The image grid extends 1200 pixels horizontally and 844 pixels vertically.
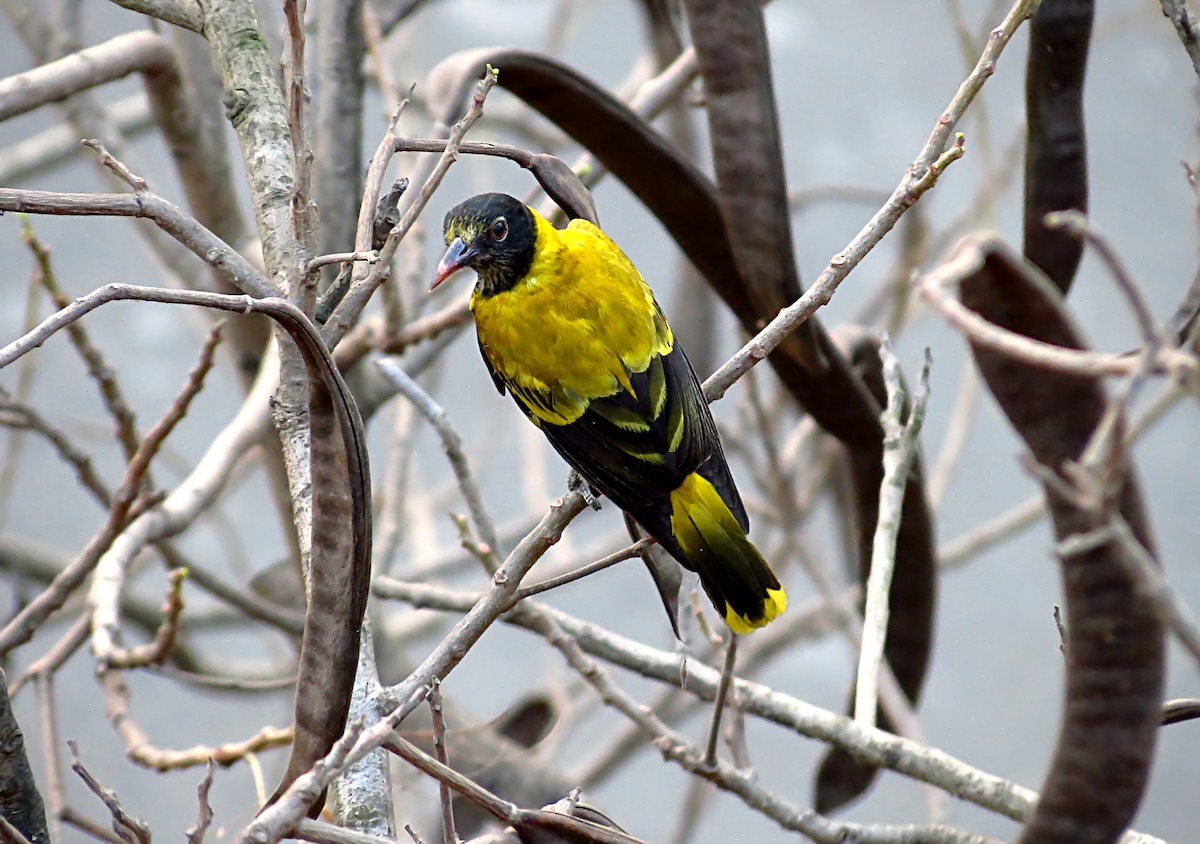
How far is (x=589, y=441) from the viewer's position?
48.6 inches

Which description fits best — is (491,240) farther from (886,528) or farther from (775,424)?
(775,424)

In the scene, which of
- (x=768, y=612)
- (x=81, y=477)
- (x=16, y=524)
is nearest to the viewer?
(x=768, y=612)

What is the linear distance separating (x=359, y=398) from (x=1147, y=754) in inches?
40.3

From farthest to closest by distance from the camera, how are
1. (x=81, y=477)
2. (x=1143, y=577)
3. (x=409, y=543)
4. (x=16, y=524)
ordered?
(x=409, y=543)
(x=16, y=524)
(x=81, y=477)
(x=1143, y=577)

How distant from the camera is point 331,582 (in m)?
0.64

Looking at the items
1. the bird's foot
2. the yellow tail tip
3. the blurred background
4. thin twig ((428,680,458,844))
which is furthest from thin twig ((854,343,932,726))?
the blurred background

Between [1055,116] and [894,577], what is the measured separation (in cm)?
51

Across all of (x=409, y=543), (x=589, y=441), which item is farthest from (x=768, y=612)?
(x=409, y=543)

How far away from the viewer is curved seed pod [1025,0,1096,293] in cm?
94

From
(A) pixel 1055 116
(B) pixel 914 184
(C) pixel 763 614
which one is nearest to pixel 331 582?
(B) pixel 914 184

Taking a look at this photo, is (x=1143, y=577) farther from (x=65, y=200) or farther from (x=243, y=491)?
(x=243, y=491)

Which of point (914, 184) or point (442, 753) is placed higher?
point (914, 184)

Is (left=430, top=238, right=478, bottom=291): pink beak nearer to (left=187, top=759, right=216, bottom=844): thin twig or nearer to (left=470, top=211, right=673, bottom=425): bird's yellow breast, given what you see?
(left=470, top=211, right=673, bottom=425): bird's yellow breast

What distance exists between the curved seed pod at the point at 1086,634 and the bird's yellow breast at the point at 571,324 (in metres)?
0.65
